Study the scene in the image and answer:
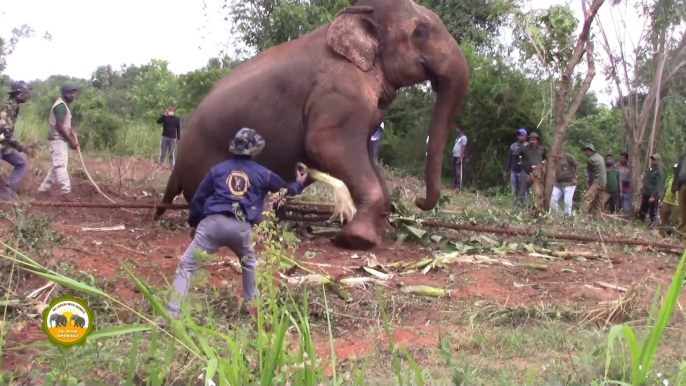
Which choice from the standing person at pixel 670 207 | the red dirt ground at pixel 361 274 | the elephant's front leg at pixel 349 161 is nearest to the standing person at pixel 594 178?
the standing person at pixel 670 207

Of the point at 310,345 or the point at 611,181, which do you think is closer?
the point at 310,345

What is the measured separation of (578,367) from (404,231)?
435 centimetres

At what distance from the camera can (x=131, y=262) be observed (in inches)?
230

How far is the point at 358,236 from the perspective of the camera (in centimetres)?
684

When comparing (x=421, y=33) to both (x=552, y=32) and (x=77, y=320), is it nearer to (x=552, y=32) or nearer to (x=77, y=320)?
(x=77, y=320)

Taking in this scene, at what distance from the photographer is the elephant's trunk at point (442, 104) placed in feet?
24.6

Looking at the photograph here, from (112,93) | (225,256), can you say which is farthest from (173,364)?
(112,93)

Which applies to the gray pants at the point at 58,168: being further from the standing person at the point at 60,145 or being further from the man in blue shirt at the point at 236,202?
the man in blue shirt at the point at 236,202

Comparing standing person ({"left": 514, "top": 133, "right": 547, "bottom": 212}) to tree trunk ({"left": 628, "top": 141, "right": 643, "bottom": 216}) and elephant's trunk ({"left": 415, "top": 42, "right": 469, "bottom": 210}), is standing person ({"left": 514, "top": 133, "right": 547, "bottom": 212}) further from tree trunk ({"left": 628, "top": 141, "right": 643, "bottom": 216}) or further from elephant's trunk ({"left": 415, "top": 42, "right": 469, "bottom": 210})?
elephant's trunk ({"left": 415, "top": 42, "right": 469, "bottom": 210})

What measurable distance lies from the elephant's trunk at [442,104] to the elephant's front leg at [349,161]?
829 millimetres

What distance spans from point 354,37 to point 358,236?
5.78 ft

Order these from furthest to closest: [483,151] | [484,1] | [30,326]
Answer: [484,1] < [483,151] < [30,326]

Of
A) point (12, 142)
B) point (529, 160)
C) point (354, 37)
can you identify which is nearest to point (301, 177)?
point (354, 37)

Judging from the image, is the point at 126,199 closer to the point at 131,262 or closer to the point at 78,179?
the point at 78,179
